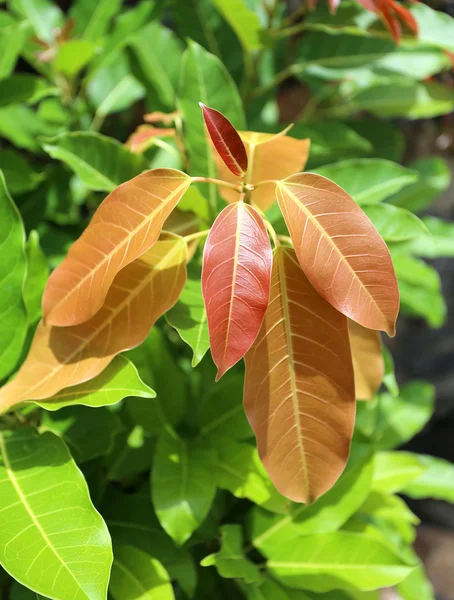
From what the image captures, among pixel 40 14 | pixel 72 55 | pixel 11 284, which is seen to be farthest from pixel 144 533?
pixel 40 14

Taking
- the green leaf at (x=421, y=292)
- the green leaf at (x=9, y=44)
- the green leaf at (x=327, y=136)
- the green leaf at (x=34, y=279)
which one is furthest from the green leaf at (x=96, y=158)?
the green leaf at (x=421, y=292)

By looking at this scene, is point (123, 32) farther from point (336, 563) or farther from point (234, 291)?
point (336, 563)

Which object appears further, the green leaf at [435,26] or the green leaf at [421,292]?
the green leaf at [421,292]

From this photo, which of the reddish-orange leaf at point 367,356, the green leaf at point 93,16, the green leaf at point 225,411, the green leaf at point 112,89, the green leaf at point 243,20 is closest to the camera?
the reddish-orange leaf at point 367,356

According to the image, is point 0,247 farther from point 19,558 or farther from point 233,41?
point 233,41

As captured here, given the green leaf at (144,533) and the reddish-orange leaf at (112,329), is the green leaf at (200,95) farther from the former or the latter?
the green leaf at (144,533)

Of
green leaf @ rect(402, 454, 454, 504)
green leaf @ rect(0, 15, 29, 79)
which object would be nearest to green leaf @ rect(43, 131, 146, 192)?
green leaf @ rect(0, 15, 29, 79)
